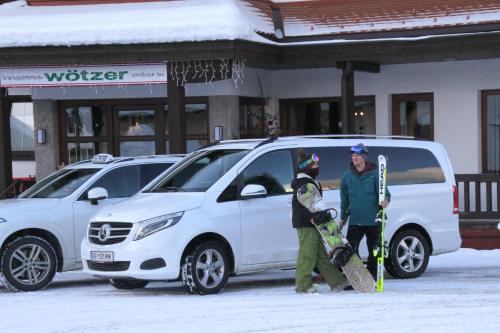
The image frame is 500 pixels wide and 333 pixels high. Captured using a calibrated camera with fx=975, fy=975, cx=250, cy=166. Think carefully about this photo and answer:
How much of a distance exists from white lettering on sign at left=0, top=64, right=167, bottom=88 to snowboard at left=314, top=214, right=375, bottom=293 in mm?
→ 6877

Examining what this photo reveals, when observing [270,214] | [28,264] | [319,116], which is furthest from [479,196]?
[28,264]

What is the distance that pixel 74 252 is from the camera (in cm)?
1283

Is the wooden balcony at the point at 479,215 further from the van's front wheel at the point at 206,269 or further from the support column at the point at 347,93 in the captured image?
the van's front wheel at the point at 206,269

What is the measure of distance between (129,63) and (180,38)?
3.88ft

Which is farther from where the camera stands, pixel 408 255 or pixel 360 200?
pixel 408 255

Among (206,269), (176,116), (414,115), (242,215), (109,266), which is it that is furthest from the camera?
(414,115)

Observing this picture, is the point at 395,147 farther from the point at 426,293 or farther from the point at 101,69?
the point at 101,69

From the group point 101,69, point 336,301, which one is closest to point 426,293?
point 336,301

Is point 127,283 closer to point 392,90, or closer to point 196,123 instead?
point 196,123

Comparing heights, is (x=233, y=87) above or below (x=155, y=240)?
above

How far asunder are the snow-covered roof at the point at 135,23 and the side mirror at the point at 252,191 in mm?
5243

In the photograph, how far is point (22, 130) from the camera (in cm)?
2177

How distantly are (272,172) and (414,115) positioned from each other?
8386 mm

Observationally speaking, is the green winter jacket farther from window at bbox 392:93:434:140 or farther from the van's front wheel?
window at bbox 392:93:434:140
